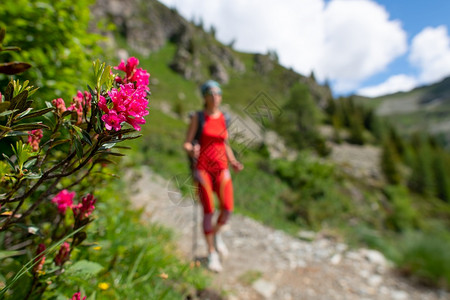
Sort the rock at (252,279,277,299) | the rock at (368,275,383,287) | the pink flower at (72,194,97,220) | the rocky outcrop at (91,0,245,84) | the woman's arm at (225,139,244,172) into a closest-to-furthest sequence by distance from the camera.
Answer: the pink flower at (72,194,97,220)
the woman's arm at (225,139,244,172)
the rock at (252,279,277,299)
the rock at (368,275,383,287)
the rocky outcrop at (91,0,245,84)

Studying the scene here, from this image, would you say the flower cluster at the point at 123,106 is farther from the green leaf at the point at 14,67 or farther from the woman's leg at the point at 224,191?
the woman's leg at the point at 224,191

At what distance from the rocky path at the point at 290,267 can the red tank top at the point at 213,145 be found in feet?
1.31

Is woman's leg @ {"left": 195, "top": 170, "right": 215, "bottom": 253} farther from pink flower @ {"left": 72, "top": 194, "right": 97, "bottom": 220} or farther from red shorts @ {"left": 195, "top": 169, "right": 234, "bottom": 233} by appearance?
pink flower @ {"left": 72, "top": 194, "right": 97, "bottom": 220}

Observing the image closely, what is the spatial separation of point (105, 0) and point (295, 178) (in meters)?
73.2

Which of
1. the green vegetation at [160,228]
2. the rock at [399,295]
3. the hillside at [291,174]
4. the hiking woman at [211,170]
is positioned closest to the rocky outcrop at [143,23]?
the hillside at [291,174]

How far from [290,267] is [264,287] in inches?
34.7

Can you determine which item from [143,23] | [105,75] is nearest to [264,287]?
[105,75]

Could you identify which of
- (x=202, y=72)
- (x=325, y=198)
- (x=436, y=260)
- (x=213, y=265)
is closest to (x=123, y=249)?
(x=213, y=265)

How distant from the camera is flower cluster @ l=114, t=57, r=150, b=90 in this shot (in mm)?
690

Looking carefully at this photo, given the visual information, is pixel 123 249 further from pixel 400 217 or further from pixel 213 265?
pixel 400 217

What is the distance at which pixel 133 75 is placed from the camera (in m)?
0.74

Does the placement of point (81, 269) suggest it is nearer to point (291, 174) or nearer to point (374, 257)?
point (374, 257)

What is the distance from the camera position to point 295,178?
10922 mm

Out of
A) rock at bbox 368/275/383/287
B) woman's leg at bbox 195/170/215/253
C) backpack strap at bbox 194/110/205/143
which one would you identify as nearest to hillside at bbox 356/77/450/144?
rock at bbox 368/275/383/287
